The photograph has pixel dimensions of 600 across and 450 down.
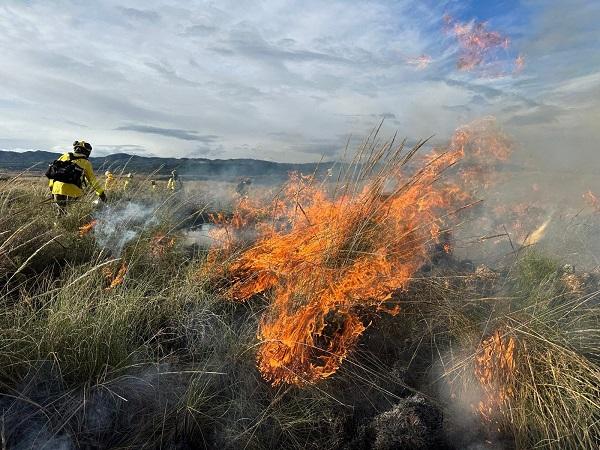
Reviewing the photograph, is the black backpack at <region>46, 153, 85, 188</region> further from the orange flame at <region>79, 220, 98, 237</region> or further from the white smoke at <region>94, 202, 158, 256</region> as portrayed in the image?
the orange flame at <region>79, 220, 98, 237</region>

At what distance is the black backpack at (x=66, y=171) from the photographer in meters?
6.80

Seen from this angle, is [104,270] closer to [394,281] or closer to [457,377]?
[394,281]

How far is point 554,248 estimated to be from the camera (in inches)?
234

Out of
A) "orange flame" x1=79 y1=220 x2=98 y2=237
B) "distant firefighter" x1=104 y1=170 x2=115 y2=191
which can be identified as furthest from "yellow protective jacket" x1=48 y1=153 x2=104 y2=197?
"orange flame" x1=79 y1=220 x2=98 y2=237

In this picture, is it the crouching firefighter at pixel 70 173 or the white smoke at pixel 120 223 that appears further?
the crouching firefighter at pixel 70 173

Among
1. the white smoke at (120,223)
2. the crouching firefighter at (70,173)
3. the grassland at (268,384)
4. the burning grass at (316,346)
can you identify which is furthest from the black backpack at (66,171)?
the grassland at (268,384)

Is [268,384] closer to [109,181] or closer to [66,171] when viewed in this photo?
[66,171]

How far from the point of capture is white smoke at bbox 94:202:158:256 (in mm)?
4508

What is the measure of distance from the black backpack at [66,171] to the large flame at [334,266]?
12.3ft

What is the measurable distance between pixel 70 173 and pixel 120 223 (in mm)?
2633

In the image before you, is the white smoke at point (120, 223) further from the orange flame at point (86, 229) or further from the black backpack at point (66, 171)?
the black backpack at point (66, 171)

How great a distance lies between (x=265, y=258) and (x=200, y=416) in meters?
1.45

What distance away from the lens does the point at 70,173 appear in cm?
688

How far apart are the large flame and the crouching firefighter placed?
363cm
